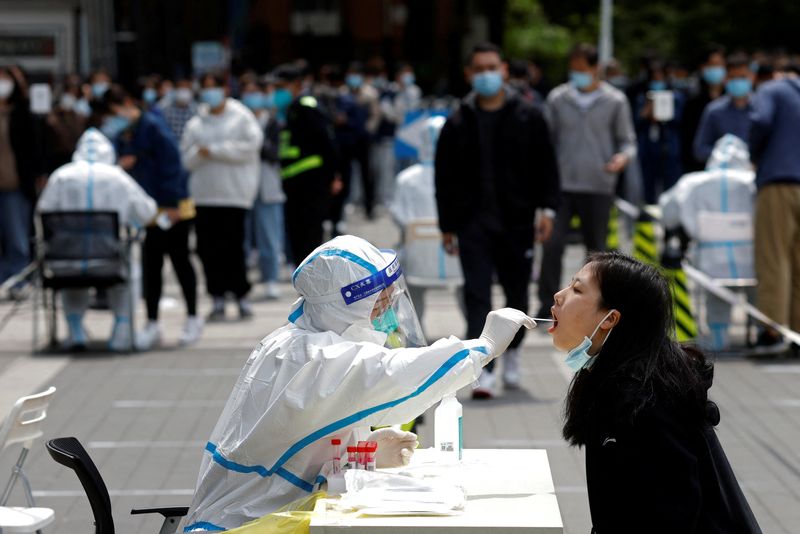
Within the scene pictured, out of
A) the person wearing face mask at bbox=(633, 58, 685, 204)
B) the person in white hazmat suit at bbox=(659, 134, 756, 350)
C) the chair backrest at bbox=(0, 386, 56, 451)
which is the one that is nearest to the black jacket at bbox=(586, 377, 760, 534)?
the chair backrest at bbox=(0, 386, 56, 451)

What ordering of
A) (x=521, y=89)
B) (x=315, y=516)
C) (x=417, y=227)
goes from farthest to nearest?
1. (x=521, y=89)
2. (x=417, y=227)
3. (x=315, y=516)

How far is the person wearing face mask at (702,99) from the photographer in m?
16.2

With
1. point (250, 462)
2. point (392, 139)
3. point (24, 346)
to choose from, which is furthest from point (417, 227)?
point (392, 139)

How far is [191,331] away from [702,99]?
733 cm

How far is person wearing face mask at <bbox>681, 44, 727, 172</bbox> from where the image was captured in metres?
16.2

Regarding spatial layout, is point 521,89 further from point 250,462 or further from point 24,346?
point 250,462

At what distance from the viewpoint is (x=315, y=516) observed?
12.9ft

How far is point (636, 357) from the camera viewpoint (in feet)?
12.8

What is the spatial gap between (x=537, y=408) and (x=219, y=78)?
498 centimetres

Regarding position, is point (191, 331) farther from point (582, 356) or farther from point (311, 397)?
point (582, 356)

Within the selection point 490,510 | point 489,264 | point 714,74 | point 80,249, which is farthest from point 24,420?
point 714,74

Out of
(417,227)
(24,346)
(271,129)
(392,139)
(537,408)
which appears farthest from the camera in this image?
(392,139)

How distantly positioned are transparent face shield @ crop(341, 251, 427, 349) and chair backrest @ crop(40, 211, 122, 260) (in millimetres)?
6461

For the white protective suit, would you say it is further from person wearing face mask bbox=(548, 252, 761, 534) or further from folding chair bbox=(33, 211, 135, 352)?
folding chair bbox=(33, 211, 135, 352)
